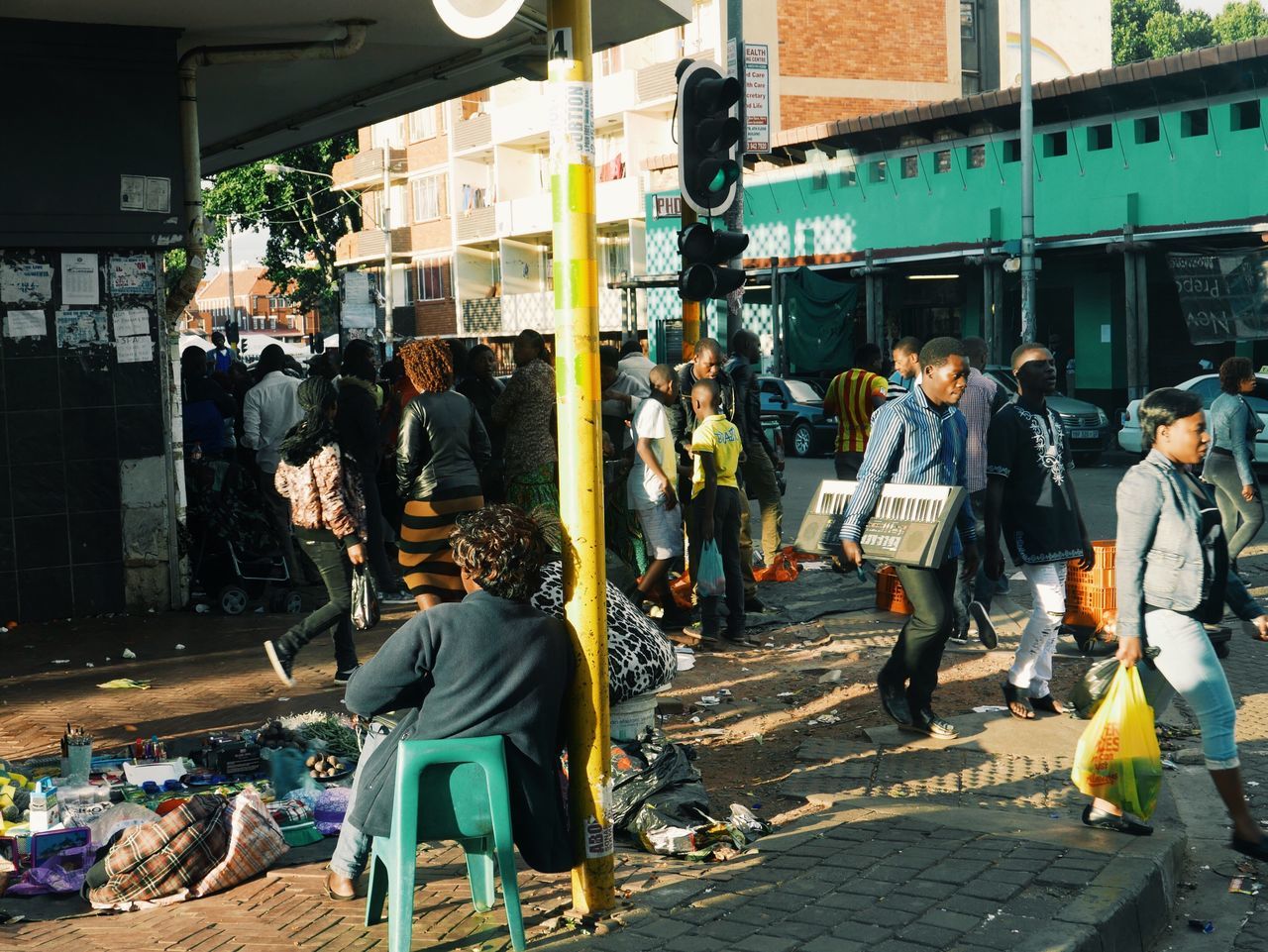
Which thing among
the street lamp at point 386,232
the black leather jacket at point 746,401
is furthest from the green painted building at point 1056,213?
the black leather jacket at point 746,401

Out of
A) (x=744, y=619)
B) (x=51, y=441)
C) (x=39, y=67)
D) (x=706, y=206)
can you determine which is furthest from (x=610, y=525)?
(x=39, y=67)

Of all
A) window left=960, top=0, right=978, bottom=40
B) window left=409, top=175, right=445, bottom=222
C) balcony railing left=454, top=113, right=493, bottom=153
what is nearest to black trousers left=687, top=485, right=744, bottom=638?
window left=960, top=0, right=978, bottom=40

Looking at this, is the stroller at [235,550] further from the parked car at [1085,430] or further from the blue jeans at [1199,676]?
the parked car at [1085,430]

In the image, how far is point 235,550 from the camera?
1102cm

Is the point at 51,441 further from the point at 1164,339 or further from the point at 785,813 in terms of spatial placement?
the point at 1164,339

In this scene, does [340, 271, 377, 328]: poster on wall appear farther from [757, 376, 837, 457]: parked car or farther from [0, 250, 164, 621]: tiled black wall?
[0, 250, 164, 621]: tiled black wall

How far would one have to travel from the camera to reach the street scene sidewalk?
14.9 ft

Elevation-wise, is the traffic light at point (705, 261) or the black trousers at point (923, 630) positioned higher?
the traffic light at point (705, 261)

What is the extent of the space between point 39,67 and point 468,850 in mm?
7720

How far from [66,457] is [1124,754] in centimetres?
786

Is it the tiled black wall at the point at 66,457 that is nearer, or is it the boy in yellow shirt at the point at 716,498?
the boy in yellow shirt at the point at 716,498

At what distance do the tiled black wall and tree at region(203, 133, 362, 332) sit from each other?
4251 cm

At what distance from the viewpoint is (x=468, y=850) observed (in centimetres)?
461

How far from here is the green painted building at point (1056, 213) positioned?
24.8m
